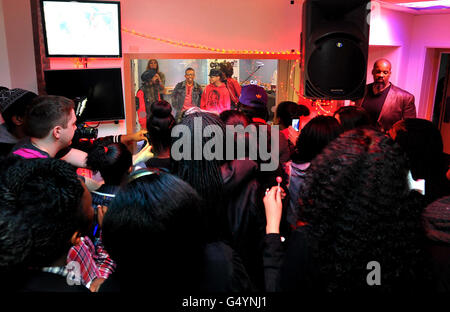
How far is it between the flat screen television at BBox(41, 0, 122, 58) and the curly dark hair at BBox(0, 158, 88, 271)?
2978mm

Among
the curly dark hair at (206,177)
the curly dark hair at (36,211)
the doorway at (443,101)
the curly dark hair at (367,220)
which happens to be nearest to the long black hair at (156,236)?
the curly dark hair at (36,211)

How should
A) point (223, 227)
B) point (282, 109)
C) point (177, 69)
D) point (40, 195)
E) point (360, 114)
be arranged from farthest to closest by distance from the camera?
point (177, 69), point (282, 109), point (360, 114), point (223, 227), point (40, 195)

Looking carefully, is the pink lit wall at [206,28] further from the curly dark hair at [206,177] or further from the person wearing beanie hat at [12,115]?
the curly dark hair at [206,177]

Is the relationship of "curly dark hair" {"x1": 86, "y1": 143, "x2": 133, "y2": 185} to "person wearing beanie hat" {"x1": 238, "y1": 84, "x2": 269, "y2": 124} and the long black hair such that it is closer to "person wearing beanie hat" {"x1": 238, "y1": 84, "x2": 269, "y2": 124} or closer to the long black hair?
the long black hair

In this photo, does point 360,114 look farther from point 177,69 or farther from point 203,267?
point 177,69

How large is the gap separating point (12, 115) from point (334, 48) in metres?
2.34

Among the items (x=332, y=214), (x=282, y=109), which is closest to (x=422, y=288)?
(x=332, y=214)

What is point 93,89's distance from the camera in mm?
3865

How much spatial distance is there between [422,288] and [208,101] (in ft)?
11.6

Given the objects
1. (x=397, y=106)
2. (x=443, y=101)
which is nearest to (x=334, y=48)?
(x=397, y=106)

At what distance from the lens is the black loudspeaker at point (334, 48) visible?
2918 mm

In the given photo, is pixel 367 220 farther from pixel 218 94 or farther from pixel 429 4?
pixel 429 4

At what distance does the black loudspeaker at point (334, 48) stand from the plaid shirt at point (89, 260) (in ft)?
6.87
